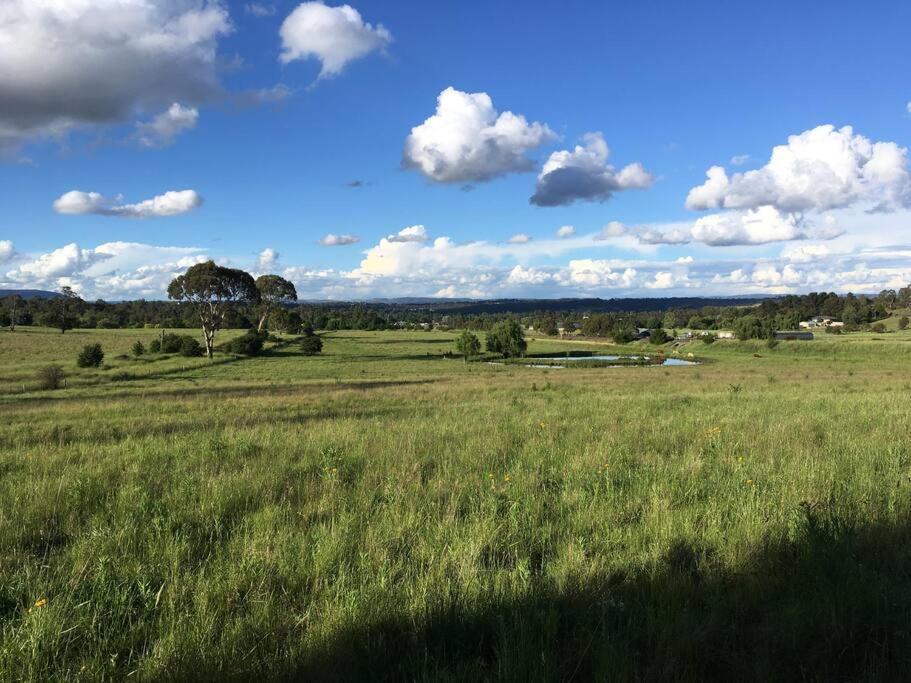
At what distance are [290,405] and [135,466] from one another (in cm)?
1251

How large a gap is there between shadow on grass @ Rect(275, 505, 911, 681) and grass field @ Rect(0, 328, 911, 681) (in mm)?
15

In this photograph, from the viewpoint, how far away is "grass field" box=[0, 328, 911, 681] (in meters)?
3.06

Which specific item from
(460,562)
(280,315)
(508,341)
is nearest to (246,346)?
(280,315)

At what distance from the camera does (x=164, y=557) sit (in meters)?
4.27

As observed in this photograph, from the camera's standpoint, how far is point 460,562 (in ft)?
13.3

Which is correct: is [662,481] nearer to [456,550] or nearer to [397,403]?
[456,550]

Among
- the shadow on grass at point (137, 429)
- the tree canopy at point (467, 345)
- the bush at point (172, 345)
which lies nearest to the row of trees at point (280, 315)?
the bush at point (172, 345)

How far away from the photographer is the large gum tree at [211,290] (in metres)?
68.9

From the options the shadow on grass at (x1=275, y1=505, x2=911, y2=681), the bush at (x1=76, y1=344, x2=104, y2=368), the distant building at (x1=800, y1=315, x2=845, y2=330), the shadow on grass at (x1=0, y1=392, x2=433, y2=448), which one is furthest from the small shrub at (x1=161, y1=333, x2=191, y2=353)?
the distant building at (x1=800, y1=315, x2=845, y2=330)

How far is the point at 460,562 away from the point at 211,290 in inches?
2914

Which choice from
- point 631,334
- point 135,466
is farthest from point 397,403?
point 631,334

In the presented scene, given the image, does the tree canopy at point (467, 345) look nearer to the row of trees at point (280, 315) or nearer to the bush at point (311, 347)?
the row of trees at point (280, 315)

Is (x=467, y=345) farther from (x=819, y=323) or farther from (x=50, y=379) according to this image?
(x=819, y=323)

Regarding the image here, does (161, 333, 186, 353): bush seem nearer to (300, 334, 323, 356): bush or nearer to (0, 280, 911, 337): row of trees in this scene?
(0, 280, 911, 337): row of trees
